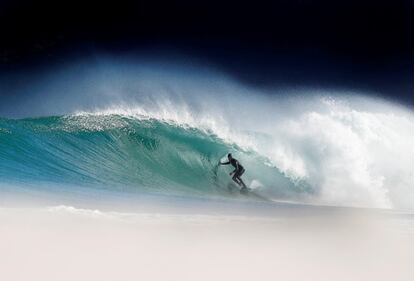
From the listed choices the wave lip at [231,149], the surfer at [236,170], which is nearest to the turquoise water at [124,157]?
the wave lip at [231,149]

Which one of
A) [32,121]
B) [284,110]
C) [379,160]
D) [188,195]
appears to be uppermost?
[284,110]

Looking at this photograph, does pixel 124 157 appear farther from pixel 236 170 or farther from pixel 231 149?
pixel 231 149

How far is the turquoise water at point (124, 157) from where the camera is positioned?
4.42 m

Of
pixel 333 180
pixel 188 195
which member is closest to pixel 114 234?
pixel 188 195

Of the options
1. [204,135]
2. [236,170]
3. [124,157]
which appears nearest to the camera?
[124,157]

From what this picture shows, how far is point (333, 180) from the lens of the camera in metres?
5.89

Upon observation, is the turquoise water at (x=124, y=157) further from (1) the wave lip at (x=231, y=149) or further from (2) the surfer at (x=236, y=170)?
(2) the surfer at (x=236, y=170)

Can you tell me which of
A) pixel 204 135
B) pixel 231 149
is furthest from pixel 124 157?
pixel 231 149

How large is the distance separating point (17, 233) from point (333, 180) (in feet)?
15.6

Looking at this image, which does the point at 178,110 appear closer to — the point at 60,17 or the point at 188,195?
the point at 188,195

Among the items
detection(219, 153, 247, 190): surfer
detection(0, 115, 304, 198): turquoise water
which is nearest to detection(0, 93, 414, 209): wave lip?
detection(0, 115, 304, 198): turquoise water

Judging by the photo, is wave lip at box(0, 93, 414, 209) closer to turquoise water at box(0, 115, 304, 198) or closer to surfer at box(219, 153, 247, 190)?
turquoise water at box(0, 115, 304, 198)

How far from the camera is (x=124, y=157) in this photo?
201 inches

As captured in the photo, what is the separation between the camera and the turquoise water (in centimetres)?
442
